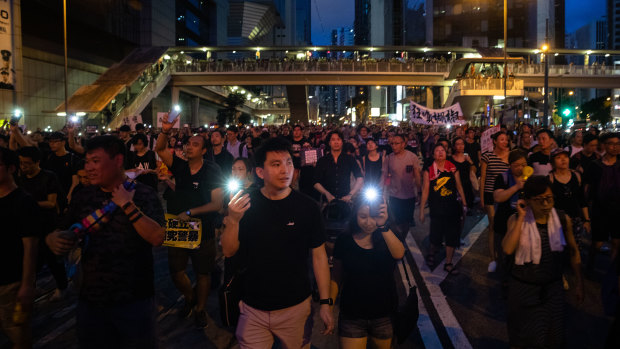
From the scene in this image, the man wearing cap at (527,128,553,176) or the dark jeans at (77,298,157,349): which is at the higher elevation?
the man wearing cap at (527,128,553,176)

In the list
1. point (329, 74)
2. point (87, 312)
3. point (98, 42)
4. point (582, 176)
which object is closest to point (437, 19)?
point (329, 74)

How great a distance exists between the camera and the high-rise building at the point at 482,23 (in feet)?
276

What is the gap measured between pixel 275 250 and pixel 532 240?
6.82 ft

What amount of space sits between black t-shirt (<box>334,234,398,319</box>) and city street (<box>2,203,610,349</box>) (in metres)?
1.32

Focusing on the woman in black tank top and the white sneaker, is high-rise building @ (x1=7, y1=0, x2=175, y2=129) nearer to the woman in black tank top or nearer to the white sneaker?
the woman in black tank top

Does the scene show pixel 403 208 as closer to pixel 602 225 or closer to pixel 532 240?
pixel 602 225

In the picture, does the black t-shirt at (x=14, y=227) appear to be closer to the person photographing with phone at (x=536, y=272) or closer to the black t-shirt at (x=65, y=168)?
the person photographing with phone at (x=536, y=272)

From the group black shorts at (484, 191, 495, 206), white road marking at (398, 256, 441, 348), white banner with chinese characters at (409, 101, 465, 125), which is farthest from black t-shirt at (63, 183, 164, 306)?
white banner with chinese characters at (409, 101, 465, 125)

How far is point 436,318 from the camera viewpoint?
5020mm

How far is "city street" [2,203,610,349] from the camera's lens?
447 cm

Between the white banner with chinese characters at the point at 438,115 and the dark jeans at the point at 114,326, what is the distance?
65.5 ft

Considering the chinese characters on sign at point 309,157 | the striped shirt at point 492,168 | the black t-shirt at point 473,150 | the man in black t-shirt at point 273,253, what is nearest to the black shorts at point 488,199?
the striped shirt at point 492,168

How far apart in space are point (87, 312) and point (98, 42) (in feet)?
160

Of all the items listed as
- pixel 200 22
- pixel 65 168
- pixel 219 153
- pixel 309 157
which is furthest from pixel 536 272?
pixel 200 22
